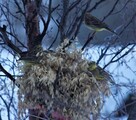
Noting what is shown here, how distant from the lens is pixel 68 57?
233 cm

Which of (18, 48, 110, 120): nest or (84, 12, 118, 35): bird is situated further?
(84, 12, 118, 35): bird

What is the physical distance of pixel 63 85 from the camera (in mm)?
2295

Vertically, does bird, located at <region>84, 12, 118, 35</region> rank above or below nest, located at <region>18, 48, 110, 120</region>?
above

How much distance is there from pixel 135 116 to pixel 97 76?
1.10 metres

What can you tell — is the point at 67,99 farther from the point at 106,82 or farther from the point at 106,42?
the point at 106,42

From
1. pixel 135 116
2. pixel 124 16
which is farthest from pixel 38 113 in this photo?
pixel 124 16

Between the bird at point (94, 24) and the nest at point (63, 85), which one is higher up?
the bird at point (94, 24)

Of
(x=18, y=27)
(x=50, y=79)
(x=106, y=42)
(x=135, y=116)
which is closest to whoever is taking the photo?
(x=50, y=79)

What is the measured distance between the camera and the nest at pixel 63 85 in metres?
2.29

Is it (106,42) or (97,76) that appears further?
(106,42)

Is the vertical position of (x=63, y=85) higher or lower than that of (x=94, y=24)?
lower

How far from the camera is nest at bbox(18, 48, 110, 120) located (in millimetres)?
2291

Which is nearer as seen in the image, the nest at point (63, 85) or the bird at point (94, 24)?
the nest at point (63, 85)

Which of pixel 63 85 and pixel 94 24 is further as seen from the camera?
pixel 94 24
